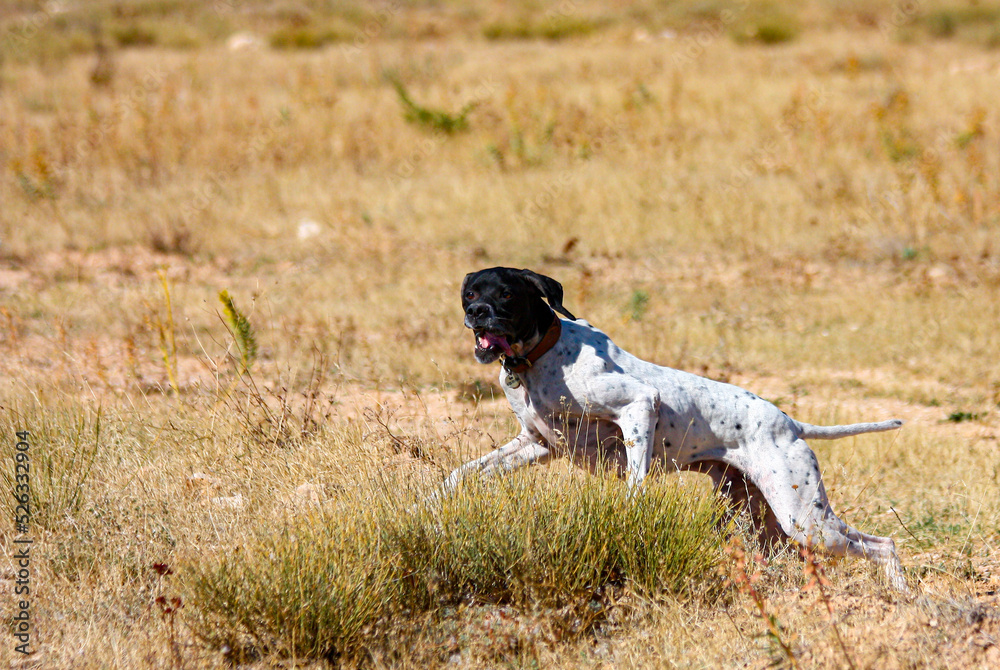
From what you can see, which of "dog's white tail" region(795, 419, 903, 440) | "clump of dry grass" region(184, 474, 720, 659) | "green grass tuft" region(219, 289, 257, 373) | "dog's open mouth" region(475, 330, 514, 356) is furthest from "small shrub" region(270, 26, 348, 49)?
"clump of dry grass" region(184, 474, 720, 659)

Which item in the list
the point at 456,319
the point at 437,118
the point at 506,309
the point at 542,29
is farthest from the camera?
the point at 542,29

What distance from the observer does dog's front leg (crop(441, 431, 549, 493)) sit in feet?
13.2

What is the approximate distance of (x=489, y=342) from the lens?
3990 millimetres

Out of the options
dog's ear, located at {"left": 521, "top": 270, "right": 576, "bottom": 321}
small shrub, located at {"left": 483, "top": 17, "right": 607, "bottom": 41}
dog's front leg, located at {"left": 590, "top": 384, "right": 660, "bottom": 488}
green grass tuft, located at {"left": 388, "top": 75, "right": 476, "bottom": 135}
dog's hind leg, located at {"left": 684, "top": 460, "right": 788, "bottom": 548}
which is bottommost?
dog's hind leg, located at {"left": 684, "top": 460, "right": 788, "bottom": 548}

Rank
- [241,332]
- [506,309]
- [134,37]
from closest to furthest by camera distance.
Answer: [506,309], [241,332], [134,37]

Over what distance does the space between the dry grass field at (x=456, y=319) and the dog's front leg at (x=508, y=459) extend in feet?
0.40

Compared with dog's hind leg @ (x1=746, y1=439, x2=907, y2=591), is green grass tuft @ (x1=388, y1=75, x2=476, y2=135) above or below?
above

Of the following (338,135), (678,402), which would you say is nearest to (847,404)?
(678,402)

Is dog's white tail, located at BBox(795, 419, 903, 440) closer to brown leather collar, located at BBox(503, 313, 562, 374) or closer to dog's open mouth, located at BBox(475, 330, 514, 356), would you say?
brown leather collar, located at BBox(503, 313, 562, 374)

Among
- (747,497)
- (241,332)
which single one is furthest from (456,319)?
(747,497)

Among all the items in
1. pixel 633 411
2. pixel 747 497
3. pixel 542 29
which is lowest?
pixel 747 497

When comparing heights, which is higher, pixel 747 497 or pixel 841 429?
pixel 841 429

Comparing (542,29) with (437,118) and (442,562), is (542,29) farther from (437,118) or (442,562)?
(442,562)

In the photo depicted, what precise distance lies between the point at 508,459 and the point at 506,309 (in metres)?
0.71
